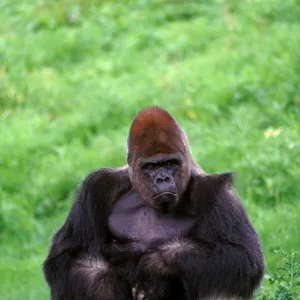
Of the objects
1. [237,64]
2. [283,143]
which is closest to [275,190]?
[283,143]

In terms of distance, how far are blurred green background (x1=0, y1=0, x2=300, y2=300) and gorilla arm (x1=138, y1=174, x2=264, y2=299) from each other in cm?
179

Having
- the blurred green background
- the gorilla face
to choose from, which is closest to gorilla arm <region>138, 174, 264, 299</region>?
the gorilla face

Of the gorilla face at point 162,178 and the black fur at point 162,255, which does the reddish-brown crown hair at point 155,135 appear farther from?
the black fur at point 162,255

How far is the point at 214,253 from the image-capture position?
5090 millimetres

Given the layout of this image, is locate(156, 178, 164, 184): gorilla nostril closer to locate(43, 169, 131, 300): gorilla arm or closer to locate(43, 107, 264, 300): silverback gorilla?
locate(43, 107, 264, 300): silverback gorilla

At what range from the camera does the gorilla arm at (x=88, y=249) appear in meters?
5.14

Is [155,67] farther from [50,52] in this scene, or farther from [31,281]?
[31,281]

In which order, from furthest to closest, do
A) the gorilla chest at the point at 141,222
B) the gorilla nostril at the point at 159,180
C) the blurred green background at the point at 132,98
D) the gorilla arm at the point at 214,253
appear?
the blurred green background at the point at 132,98, the gorilla chest at the point at 141,222, the gorilla nostril at the point at 159,180, the gorilla arm at the point at 214,253

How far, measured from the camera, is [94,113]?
1023cm

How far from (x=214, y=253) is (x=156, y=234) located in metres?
0.39

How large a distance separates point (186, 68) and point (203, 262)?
570cm

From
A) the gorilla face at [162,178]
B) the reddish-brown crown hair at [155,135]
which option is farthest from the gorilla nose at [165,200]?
the reddish-brown crown hair at [155,135]

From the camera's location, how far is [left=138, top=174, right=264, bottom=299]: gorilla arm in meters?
5.04

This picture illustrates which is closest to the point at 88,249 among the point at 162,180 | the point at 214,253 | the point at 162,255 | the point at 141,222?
the point at 141,222
